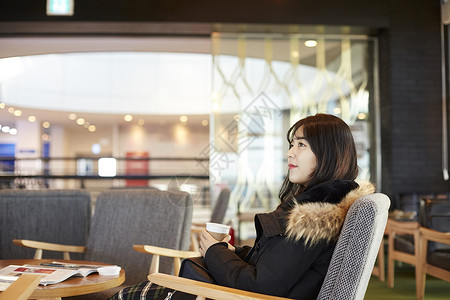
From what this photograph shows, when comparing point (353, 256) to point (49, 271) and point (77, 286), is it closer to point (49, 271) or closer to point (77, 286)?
point (77, 286)

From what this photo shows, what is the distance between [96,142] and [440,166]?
13.6 metres

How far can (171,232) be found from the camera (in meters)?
3.13

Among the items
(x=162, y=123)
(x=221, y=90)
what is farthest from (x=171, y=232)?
(x=162, y=123)

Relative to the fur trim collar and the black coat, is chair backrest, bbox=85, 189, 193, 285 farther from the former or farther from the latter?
the fur trim collar

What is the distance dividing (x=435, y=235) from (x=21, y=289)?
9.88 ft

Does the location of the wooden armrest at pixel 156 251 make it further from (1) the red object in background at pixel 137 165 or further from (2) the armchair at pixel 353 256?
(1) the red object in background at pixel 137 165

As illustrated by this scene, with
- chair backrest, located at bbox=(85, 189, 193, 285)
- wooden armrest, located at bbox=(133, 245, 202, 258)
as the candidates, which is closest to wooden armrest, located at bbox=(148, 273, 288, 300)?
wooden armrest, located at bbox=(133, 245, 202, 258)

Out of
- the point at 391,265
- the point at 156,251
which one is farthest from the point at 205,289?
the point at 391,265

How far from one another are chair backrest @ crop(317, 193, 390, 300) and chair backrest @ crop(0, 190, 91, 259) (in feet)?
7.28

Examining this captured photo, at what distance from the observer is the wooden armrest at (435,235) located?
11.2 ft

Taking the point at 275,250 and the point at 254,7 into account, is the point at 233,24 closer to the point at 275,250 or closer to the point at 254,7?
the point at 254,7

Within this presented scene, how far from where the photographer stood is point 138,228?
3213 millimetres

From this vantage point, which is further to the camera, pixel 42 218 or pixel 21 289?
pixel 42 218

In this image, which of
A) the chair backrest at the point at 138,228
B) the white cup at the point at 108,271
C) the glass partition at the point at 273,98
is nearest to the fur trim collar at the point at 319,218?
the white cup at the point at 108,271
